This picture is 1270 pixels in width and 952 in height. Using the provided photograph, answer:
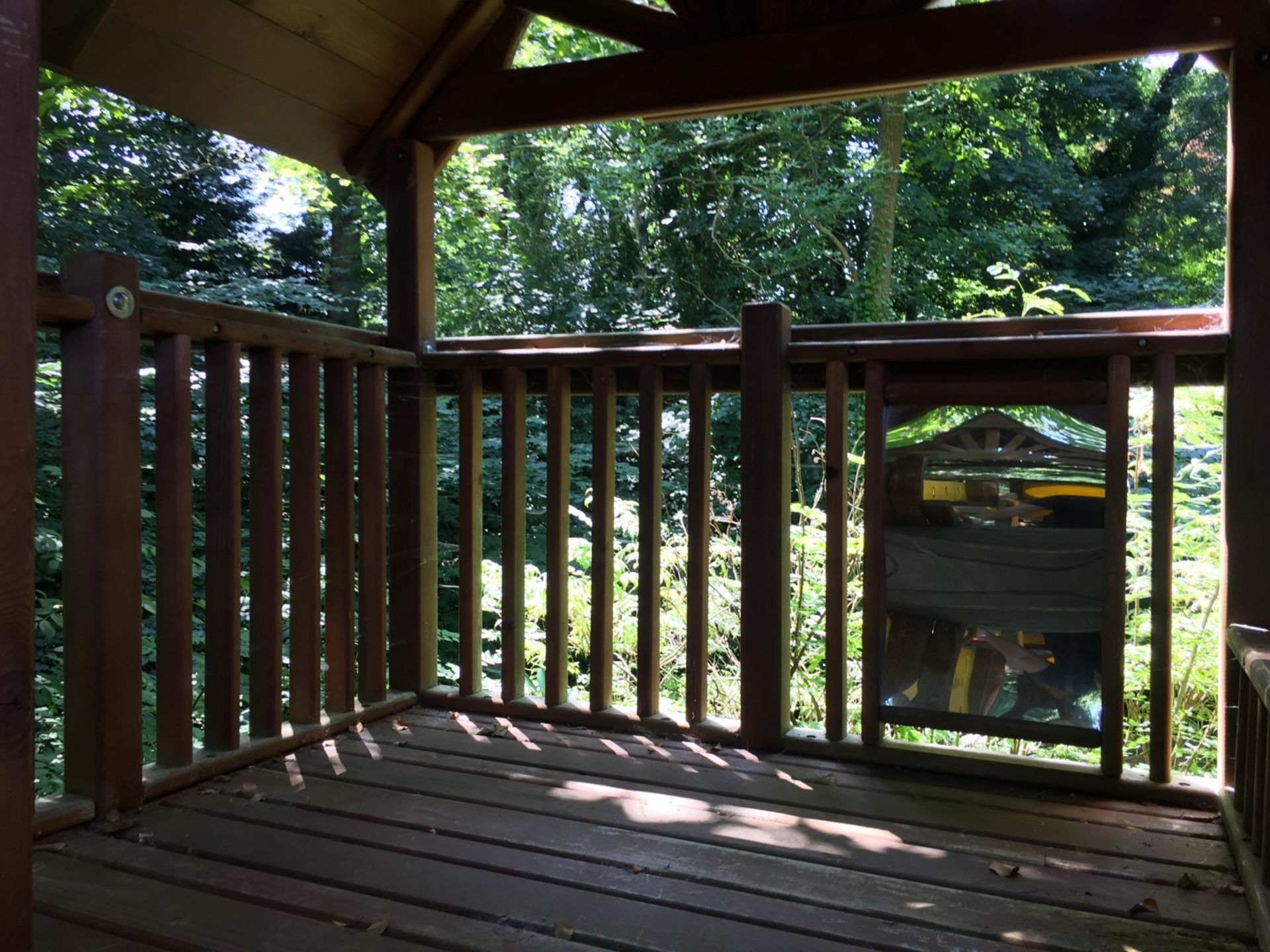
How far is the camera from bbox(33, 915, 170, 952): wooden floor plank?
4.74ft

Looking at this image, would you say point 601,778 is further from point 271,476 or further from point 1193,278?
point 1193,278

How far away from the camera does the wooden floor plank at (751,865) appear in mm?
1585

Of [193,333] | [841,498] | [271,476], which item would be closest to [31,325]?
[193,333]

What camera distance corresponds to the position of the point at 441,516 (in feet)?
23.2

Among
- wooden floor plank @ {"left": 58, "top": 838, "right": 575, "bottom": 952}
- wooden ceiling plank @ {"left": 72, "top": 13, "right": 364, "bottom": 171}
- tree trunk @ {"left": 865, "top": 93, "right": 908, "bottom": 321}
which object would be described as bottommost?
wooden floor plank @ {"left": 58, "top": 838, "right": 575, "bottom": 952}

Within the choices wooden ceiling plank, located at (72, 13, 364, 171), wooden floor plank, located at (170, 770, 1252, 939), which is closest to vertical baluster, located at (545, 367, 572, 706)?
wooden floor plank, located at (170, 770, 1252, 939)

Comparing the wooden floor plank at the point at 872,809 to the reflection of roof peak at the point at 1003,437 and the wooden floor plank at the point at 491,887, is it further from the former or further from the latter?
the reflection of roof peak at the point at 1003,437

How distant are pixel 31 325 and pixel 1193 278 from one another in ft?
41.9

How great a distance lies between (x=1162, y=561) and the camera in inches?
84.7

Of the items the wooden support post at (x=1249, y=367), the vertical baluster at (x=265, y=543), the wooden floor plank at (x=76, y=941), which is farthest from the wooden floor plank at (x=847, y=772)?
the wooden floor plank at (x=76, y=941)

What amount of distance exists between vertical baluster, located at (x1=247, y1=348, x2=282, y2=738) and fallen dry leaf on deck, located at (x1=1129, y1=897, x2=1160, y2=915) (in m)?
2.02

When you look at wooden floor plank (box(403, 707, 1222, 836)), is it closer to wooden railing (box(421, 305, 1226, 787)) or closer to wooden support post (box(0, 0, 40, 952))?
wooden railing (box(421, 305, 1226, 787))

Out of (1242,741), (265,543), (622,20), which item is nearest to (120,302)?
(265,543)

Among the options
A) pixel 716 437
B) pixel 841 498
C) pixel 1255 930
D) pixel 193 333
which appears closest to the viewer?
pixel 1255 930
